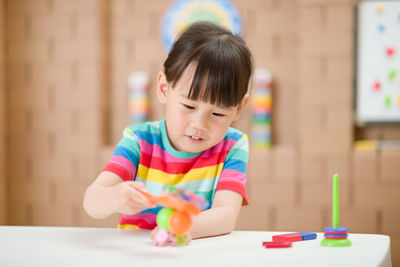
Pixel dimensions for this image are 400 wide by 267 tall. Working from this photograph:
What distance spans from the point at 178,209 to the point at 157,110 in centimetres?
240

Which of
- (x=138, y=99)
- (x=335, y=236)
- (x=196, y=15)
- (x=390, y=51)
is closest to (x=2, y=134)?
(x=138, y=99)

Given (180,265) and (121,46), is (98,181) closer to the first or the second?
(180,265)

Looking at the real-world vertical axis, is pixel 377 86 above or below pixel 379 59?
A: below

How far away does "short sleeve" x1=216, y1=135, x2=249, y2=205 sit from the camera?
1.07m

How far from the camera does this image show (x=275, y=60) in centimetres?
290

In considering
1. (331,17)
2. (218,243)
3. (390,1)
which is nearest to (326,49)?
(331,17)

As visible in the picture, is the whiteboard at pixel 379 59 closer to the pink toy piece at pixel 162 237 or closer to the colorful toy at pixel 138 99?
the colorful toy at pixel 138 99

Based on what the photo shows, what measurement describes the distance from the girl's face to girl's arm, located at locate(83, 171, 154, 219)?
0.17 meters

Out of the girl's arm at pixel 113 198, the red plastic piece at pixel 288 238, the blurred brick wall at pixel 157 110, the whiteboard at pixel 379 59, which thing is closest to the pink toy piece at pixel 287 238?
the red plastic piece at pixel 288 238

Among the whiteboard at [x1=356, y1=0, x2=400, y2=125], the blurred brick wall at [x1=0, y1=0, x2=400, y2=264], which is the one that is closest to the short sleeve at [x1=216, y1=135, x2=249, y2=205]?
the blurred brick wall at [x1=0, y1=0, x2=400, y2=264]

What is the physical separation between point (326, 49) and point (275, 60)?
33 centimetres

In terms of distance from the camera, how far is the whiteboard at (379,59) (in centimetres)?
268

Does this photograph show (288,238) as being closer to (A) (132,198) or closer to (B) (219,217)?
(B) (219,217)

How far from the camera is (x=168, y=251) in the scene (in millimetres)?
733
